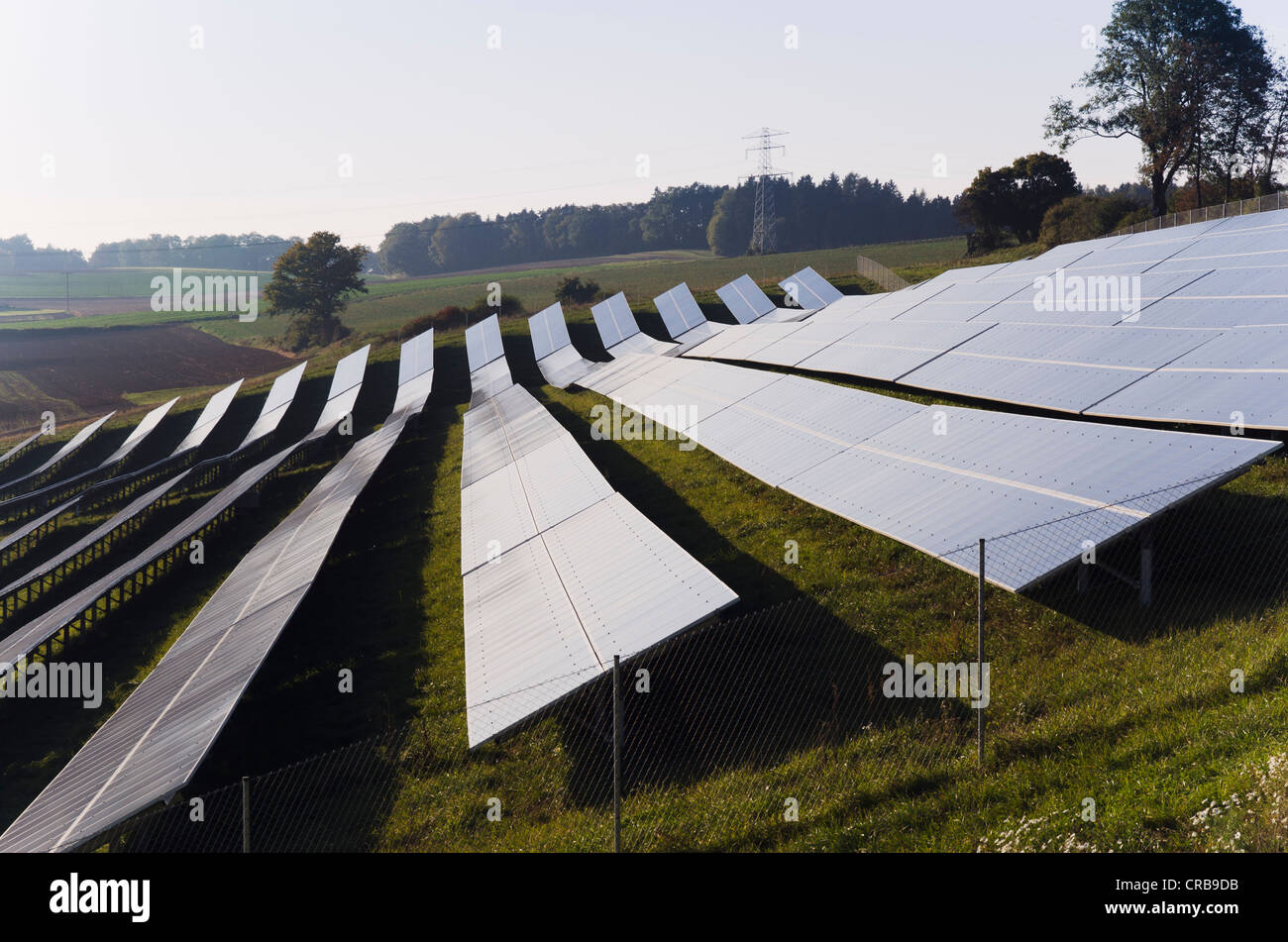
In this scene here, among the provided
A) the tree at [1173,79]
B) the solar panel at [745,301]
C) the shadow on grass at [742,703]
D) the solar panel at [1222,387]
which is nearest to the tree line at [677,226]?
the tree at [1173,79]

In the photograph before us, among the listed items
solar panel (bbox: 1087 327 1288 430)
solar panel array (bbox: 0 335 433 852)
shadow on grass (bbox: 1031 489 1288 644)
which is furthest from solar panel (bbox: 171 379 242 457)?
shadow on grass (bbox: 1031 489 1288 644)

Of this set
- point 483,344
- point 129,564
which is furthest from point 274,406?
point 129,564

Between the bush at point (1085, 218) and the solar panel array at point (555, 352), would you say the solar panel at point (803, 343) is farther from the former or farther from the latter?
the bush at point (1085, 218)

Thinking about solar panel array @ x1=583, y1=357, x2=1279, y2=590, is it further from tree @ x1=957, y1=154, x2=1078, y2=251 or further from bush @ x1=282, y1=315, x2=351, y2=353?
bush @ x1=282, y1=315, x2=351, y2=353

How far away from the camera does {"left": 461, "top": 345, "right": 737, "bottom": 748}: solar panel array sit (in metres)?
10.3

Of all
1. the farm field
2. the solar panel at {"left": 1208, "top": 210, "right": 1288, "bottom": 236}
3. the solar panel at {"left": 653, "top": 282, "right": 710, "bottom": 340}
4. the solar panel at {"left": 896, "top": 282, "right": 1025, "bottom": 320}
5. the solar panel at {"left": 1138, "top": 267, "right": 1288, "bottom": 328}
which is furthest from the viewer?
the farm field

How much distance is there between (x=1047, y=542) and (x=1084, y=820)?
367 cm

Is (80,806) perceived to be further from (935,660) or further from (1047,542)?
(1047,542)

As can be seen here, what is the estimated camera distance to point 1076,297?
23891mm

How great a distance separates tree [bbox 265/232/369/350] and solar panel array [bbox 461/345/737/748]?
60.5 m

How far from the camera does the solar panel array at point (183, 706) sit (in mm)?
9852

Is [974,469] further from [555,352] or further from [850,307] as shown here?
[555,352]

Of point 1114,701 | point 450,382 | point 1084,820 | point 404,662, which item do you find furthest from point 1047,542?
point 450,382

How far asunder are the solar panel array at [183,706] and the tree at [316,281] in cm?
5866
